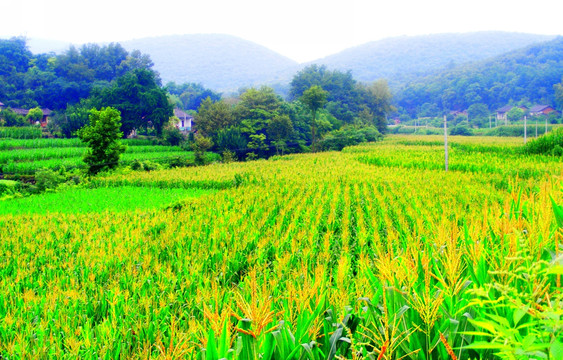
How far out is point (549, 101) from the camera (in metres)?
68.5

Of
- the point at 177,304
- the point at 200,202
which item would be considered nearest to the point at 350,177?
the point at 200,202

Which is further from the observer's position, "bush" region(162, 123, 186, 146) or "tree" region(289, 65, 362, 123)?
"tree" region(289, 65, 362, 123)

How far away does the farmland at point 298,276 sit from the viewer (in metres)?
1.64

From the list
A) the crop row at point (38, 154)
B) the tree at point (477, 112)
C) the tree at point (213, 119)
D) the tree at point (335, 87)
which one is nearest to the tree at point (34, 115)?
the crop row at point (38, 154)

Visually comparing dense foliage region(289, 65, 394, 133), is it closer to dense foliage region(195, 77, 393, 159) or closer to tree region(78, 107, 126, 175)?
dense foliage region(195, 77, 393, 159)

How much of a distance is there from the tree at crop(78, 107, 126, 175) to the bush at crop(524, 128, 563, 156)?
20.0 meters

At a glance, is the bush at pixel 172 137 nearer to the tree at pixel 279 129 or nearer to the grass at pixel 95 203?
the tree at pixel 279 129

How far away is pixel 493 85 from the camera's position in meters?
75.2

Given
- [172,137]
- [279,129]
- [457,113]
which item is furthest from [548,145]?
[457,113]

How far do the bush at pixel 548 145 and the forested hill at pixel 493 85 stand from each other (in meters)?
59.4

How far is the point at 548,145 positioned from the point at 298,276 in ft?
59.1

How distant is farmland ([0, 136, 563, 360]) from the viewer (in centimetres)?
164

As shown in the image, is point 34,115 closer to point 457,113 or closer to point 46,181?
point 46,181

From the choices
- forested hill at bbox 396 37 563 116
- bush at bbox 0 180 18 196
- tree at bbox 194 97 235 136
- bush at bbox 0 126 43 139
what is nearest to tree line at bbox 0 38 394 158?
tree at bbox 194 97 235 136
